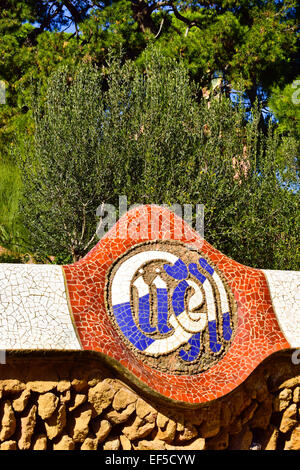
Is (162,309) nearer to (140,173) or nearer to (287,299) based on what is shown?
(287,299)

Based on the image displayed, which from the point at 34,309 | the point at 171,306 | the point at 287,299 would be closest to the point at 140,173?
the point at 287,299

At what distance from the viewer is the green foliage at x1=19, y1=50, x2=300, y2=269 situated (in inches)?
338

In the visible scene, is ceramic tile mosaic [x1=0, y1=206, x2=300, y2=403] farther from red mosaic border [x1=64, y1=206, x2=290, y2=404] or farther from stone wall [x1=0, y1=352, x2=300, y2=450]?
stone wall [x1=0, y1=352, x2=300, y2=450]

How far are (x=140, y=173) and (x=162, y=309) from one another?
181 inches

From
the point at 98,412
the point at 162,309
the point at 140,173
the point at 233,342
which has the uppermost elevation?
the point at 140,173

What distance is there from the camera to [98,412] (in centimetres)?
413

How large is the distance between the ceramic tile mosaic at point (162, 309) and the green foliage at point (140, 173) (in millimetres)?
3355

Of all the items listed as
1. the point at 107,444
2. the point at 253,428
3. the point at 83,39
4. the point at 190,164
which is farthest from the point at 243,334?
the point at 83,39

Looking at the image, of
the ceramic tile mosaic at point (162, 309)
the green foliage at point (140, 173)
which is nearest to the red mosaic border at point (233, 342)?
the ceramic tile mosaic at point (162, 309)

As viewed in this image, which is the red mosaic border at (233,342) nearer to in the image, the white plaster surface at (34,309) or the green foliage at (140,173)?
the white plaster surface at (34,309)

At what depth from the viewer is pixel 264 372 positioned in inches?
189

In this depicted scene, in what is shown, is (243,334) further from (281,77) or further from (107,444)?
(281,77)

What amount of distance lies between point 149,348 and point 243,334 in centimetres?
92

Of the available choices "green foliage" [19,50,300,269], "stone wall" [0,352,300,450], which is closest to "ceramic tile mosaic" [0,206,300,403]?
"stone wall" [0,352,300,450]
